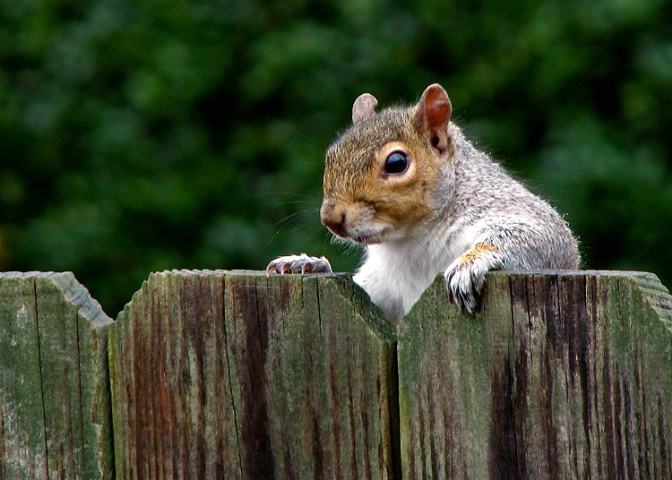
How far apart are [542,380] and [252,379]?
37cm

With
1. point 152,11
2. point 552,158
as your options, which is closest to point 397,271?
point 552,158

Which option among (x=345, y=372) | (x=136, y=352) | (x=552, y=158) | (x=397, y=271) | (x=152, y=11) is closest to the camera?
(x=345, y=372)

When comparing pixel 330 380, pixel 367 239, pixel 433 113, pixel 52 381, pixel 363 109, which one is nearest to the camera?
pixel 330 380

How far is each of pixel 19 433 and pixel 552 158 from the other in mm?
2533

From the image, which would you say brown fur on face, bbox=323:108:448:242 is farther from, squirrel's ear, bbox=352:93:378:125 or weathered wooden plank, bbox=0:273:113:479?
weathered wooden plank, bbox=0:273:113:479

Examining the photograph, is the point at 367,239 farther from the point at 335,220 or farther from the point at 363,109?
the point at 363,109

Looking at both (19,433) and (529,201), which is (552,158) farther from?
(19,433)

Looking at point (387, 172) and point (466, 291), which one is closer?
point (466, 291)

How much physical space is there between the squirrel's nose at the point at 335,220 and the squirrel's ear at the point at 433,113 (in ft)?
1.01

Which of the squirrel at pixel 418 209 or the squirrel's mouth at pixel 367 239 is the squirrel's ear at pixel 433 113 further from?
the squirrel's mouth at pixel 367 239

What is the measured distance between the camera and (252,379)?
1.27 meters

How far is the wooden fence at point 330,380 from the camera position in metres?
1.08

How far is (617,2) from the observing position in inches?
140

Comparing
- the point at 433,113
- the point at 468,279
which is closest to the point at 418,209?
the point at 433,113
